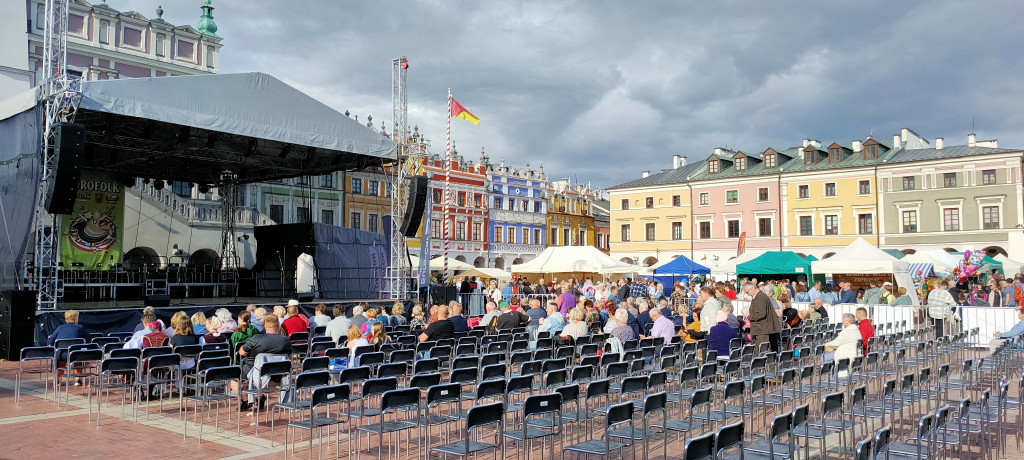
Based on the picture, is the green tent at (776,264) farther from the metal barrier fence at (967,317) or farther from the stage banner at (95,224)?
the stage banner at (95,224)

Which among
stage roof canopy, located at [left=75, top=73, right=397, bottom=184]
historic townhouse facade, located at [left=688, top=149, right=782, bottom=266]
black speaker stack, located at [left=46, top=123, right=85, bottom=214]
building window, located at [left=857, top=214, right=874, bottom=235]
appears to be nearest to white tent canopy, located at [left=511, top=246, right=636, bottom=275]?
stage roof canopy, located at [left=75, top=73, right=397, bottom=184]

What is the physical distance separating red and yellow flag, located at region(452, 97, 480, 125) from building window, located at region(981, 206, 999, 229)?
103 feet

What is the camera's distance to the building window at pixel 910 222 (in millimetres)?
41062

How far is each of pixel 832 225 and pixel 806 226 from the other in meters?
1.49

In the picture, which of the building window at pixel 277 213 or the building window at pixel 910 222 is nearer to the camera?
the building window at pixel 277 213

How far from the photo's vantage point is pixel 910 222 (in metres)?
41.2

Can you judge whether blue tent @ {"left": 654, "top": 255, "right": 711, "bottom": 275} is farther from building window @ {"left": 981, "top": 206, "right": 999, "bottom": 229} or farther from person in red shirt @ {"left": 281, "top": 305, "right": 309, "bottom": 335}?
building window @ {"left": 981, "top": 206, "right": 999, "bottom": 229}

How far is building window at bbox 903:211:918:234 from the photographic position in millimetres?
41062

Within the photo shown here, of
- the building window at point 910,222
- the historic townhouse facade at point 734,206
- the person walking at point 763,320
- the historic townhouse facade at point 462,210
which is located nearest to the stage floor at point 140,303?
the person walking at point 763,320

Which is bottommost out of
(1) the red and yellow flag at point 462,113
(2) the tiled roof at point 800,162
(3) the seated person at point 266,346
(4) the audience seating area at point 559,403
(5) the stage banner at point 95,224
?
(4) the audience seating area at point 559,403

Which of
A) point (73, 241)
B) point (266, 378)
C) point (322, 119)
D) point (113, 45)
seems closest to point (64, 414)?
point (266, 378)

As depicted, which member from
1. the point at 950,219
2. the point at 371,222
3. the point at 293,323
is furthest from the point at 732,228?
the point at 293,323

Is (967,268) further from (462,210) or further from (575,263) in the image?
(462,210)

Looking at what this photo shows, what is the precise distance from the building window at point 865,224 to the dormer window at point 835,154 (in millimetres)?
3845
